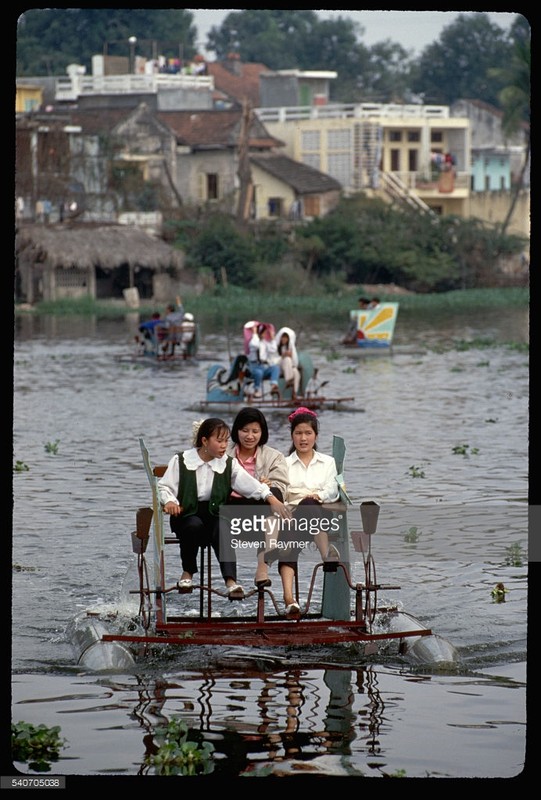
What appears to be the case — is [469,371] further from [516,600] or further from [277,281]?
[277,281]

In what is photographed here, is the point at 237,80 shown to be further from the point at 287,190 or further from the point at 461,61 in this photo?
the point at 287,190

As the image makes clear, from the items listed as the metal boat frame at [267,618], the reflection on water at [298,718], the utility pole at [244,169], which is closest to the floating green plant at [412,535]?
the metal boat frame at [267,618]

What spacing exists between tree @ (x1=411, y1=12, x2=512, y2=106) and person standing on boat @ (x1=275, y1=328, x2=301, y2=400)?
7331cm

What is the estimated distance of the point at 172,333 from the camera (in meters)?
30.8

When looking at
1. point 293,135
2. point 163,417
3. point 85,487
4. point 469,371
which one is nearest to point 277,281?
point 293,135

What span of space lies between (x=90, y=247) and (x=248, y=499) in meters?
42.8

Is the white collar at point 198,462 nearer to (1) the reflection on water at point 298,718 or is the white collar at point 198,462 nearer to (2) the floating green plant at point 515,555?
(1) the reflection on water at point 298,718

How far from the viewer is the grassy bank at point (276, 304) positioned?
4909cm

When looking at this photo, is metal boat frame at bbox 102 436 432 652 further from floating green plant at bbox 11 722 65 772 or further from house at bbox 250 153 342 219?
house at bbox 250 153 342 219

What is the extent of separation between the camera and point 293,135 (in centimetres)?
6719

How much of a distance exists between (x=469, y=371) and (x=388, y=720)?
21.9 metres

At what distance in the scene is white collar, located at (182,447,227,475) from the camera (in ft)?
28.5

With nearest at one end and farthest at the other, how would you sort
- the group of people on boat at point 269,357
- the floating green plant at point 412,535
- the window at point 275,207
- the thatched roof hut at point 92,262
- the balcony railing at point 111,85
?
the floating green plant at point 412,535, the group of people on boat at point 269,357, the thatched roof hut at point 92,262, the window at point 275,207, the balcony railing at point 111,85

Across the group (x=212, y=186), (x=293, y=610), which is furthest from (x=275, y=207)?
(x=293, y=610)
